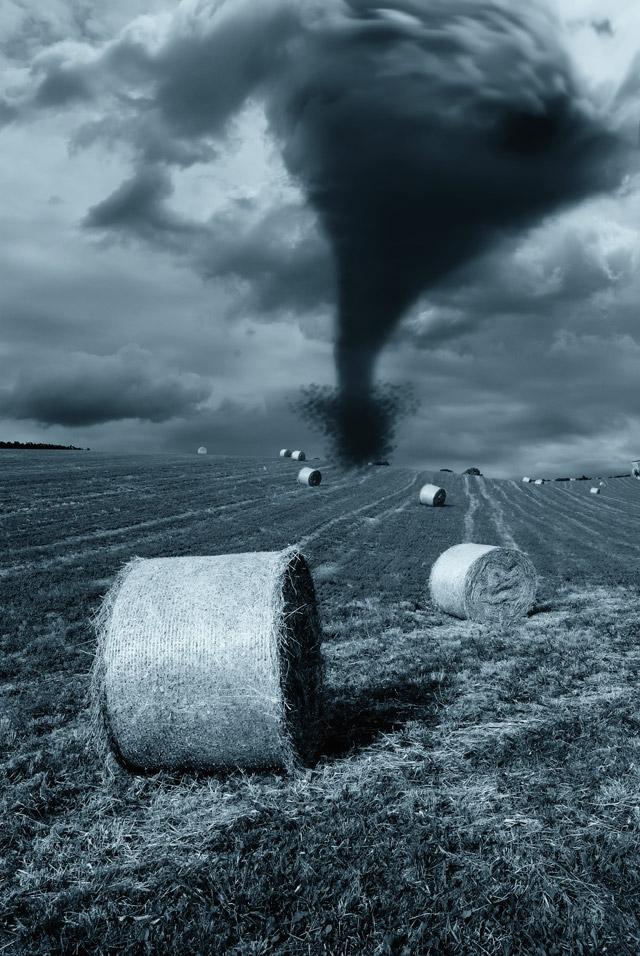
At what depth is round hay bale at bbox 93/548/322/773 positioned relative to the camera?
20.6 feet

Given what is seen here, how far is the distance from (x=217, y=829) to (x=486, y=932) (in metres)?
2.29

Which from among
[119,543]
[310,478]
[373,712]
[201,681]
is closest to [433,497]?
[310,478]

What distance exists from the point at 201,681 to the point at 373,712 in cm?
281

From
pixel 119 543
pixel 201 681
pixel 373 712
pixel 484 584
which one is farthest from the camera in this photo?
pixel 119 543

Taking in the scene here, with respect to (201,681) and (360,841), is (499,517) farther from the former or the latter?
(360,841)

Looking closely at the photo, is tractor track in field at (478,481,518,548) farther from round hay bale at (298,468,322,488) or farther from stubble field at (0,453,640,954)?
stubble field at (0,453,640,954)

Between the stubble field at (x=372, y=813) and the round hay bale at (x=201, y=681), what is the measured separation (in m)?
0.32

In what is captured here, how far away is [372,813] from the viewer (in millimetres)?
5840

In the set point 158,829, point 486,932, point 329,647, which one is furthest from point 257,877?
point 329,647

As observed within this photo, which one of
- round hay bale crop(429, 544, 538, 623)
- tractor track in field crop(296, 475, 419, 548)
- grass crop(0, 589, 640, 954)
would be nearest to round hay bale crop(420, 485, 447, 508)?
tractor track in field crop(296, 475, 419, 548)

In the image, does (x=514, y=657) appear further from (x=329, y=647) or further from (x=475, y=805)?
(x=475, y=805)

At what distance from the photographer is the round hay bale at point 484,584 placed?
14.1m

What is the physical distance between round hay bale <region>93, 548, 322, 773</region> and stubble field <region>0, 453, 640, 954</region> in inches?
12.5

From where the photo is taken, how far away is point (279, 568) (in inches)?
278
